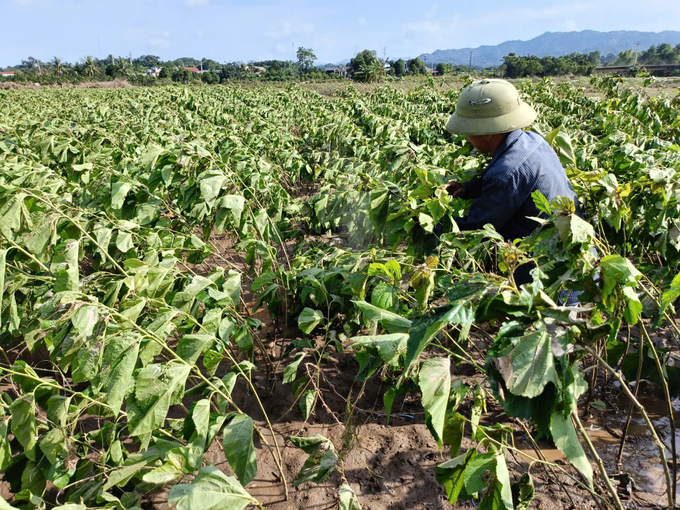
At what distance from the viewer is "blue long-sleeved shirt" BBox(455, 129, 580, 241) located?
6.70ft

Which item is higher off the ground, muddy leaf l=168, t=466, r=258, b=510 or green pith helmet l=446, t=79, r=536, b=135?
green pith helmet l=446, t=79, r=536, b=135

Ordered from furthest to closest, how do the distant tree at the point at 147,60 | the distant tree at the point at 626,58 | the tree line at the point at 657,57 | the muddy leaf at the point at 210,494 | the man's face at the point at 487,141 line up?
1. the distant tree at the point at 147,60
2. the tree line at the point at 657,57
3. the distant tree at the point at 626,58
4. the man's face at the point at 487,141
5. the muddy leaf at the point at 210,494

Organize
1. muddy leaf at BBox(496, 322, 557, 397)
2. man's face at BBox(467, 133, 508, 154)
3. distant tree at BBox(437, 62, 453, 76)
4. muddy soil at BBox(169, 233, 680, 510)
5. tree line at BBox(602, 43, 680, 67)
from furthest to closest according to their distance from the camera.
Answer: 1. tree line at BBox(602, 43, 680, 67)
2. distant tree at BBox(437, 62, 453, 76)
3. man's face at BBox(467, 133, 508, 154)
4. muddy soil at BBox(169, 233, 680, 510)
5. muddy leaf at BBox(496, 322, 557, 397)

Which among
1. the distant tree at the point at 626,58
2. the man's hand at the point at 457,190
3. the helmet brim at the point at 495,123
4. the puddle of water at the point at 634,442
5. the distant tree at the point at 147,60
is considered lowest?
the puddle of water at the point at 634,442

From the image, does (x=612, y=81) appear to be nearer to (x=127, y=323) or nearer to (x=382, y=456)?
(x=382, y=456)

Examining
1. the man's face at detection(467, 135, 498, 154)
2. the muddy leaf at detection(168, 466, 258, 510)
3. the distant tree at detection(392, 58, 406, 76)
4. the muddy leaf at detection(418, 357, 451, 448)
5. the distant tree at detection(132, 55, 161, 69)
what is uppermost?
the distant tree at detection(132, 55, 161, 69)

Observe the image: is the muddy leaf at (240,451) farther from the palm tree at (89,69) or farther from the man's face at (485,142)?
the palm tree at (89,69)

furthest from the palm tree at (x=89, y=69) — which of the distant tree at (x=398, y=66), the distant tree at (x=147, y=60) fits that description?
the distant tree at (x=147, y=60)

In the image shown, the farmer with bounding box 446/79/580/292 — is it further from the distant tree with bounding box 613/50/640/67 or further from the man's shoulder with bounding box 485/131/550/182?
the distant tree with bounding box 613/50/640/67

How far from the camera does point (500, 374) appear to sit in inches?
40.1

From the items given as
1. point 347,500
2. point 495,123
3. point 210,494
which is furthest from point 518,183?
point 210,494

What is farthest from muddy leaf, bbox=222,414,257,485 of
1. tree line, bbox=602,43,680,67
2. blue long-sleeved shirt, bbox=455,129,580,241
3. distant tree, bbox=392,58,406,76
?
tree line, bbox=602,43,680,67

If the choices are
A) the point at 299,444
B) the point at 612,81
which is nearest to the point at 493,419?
the point at 299,444

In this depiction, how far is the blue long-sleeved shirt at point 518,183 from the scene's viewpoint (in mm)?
2041
